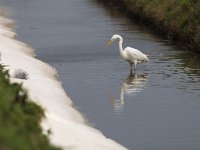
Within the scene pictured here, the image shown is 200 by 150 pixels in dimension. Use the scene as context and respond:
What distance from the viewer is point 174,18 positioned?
4459 cm

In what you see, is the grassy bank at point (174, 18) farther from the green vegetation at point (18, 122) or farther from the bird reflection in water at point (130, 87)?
the green vegetation at point (18, 122)

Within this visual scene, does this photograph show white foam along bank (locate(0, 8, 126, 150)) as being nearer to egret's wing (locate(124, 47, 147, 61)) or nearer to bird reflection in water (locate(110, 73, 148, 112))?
bird reflection in water (locate(110, 73, 148, 112))

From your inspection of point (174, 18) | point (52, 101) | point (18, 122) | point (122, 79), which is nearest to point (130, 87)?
point (122, 79)

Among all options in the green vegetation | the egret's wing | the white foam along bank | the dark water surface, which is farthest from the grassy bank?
the green vegetation

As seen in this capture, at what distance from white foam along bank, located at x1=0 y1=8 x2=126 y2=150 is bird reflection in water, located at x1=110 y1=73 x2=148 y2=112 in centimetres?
162

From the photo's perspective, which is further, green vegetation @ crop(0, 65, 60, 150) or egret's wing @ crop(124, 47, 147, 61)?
egret's wing @ crop(124, 47, 147, 61)

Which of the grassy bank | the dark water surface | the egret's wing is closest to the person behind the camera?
the dark water surface

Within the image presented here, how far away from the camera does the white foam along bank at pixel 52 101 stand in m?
19.1

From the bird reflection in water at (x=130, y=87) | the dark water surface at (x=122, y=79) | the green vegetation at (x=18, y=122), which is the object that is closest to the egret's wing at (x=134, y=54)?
the dark water surface at (x=122, y=79)

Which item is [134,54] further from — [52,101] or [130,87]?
[52,101]

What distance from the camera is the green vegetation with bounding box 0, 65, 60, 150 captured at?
527 inches

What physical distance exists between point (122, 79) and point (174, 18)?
509 inches

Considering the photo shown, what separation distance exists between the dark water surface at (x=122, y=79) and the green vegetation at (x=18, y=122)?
4.28m

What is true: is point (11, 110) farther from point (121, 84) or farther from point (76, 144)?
point (121, 84)
